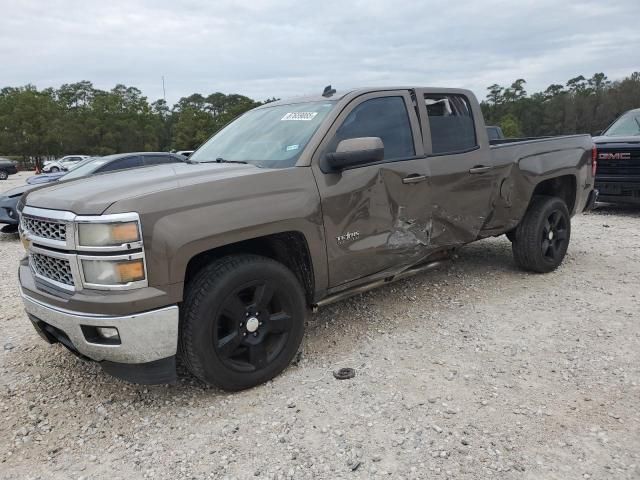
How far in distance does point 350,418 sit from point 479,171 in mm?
2621

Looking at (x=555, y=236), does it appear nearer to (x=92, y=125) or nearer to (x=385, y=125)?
(x=385, y=125)

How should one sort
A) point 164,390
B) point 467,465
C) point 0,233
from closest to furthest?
point 467,465 < point 164,390 < point 0,233

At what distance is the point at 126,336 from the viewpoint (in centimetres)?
269

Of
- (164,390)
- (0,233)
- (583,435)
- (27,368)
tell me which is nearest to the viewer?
(583,435)

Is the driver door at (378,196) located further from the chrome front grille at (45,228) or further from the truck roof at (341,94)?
the chrome front grille at (45,228)

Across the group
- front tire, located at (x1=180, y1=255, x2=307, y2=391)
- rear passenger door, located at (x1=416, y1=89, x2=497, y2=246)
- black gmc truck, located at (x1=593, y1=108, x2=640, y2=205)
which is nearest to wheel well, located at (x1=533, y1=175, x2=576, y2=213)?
rear passenger door, located at (x1=416, y1=89, x2=497, y2=246)

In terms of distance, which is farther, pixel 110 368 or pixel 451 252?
pixel 451 252

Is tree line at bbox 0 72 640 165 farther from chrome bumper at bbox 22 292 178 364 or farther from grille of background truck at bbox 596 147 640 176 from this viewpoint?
chrome bumper at bbox 22 292 178 364

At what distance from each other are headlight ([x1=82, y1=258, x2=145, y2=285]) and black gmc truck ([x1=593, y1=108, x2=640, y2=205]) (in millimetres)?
8828

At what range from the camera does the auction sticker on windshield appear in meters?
3.75

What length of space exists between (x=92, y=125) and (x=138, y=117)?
594 cm

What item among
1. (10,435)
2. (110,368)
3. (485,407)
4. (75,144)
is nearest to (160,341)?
(110,368)

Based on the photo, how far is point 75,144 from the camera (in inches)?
2290

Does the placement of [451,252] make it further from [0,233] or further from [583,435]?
[0,233]
